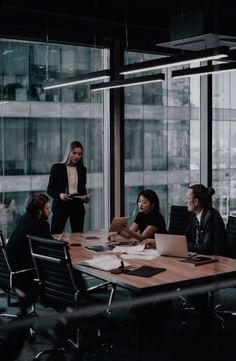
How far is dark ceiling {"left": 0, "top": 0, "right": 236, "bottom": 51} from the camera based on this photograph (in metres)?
4.64

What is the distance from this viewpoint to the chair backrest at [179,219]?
15.1 ft

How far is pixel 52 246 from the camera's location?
116 inches

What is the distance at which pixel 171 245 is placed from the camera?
331 cm

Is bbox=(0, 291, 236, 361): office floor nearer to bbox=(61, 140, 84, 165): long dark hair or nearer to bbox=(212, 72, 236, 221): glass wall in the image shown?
bbox=(61, 140, 84, 165): long dark hair

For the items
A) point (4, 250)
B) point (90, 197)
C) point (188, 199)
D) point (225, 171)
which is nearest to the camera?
point (4, 250)

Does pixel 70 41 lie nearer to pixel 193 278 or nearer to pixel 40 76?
pixel 40 76

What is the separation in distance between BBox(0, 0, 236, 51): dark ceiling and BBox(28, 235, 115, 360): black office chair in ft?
7.77

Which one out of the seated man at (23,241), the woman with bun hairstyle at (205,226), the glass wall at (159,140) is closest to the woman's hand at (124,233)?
the woman with bun hairstyle at (205,226)

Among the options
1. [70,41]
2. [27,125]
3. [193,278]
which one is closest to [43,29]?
[70,41]

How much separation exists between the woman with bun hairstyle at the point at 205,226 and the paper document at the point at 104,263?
61 centimetres

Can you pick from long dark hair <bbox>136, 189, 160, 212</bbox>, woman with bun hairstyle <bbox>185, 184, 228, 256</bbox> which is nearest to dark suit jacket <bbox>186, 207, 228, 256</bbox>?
woman with bun hairstyle <bbox>185, 184, 228, 256</bbox>

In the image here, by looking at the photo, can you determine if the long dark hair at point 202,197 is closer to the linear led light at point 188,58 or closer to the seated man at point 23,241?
the linear led light at point 188,58

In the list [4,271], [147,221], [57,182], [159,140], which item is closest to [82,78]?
[57,182]

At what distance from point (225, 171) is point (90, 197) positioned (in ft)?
5.27
